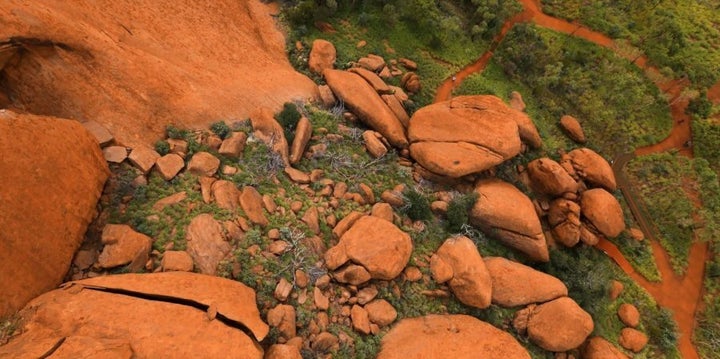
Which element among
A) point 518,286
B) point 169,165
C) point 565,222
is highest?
point 169,165

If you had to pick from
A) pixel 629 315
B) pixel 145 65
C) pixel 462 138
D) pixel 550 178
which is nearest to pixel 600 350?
pixel 629 315

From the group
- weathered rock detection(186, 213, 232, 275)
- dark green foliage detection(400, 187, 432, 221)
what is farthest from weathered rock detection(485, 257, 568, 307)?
weathered rock detection(186, 213, 232, 275)

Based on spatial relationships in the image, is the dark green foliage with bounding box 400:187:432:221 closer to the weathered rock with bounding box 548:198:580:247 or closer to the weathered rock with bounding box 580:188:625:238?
the weathered rock with bounding box 548:198:580:247

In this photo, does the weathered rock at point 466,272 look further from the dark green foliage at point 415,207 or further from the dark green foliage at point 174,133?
the dark green foliage at point 174,133

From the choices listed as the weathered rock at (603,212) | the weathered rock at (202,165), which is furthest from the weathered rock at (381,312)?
the weathered rock at (603,212)

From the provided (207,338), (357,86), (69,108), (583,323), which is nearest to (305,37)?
(357,86)

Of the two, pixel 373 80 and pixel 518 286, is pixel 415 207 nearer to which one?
pixel 518 286

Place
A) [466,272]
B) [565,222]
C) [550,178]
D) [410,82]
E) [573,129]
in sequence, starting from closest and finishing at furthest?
1. [466,272]
2. [565,222]
3. [550,178]
4. [410,82]
5. [573,129]
